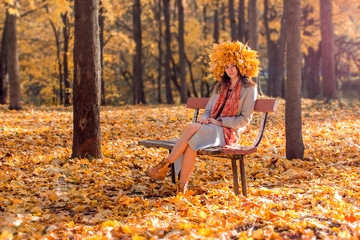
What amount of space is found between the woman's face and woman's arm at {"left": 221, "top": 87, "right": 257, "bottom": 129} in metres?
0.32

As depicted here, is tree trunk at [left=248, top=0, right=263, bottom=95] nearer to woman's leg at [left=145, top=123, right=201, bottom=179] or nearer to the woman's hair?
the woman's hair

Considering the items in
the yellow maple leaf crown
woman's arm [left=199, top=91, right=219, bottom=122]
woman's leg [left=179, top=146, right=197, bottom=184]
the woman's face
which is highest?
the yellow maple leaf crown

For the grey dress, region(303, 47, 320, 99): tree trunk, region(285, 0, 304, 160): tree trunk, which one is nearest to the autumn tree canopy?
region(303, 47, 320, 99): tree trunk

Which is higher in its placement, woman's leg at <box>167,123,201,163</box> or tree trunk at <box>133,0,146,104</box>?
tree trunk at <box>133,0,146,104</box>

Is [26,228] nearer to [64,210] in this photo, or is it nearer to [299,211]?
[64,210]

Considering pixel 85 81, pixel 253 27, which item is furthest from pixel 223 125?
pixel 253 27

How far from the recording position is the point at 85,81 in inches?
246

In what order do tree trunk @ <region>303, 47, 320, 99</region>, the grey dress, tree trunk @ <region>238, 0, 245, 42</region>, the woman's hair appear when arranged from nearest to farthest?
the grey dress
the woman's hair
tree trunk @ <region>238, 0, 245, 42</region>
tree trunk @ <region>303, 47, 320, 99</region>

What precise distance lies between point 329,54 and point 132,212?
1405 cm

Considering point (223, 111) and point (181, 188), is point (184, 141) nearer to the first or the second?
point (181, 188)

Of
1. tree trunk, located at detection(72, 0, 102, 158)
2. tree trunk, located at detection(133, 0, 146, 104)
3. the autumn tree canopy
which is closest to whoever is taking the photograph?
tree trunk, located at detection(72, 0, 102, 158)

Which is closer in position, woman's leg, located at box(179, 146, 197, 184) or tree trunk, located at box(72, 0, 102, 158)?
woman's leg, located at box(179, 146, 197, 184)

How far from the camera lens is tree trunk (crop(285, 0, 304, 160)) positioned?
21.2 feet

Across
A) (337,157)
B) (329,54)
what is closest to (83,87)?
(337,157)
